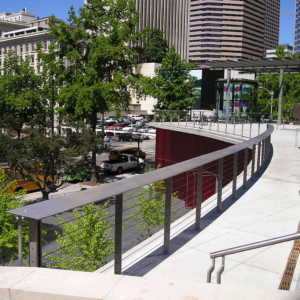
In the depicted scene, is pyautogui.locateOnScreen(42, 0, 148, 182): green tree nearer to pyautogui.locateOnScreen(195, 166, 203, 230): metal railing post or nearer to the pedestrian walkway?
the pedestrian walkway

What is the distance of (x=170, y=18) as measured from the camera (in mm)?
139500

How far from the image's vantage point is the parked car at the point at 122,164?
36969mm

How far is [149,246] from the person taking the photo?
5.06m

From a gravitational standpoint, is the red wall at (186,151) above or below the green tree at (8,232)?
above

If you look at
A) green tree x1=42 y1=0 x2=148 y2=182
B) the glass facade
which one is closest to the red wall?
green tree x1=42 y1=0 x2=148 y2=182

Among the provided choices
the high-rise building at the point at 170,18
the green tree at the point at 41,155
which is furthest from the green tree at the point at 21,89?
the high-rise building at the point at 170,18

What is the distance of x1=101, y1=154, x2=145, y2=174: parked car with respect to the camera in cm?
3697

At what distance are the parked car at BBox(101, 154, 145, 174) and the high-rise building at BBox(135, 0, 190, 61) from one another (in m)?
100

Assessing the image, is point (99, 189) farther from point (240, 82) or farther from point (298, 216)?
point (240, 82)

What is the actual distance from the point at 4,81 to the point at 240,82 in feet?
69.8

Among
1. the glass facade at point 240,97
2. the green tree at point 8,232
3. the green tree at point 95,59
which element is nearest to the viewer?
the green tree at point 8,232

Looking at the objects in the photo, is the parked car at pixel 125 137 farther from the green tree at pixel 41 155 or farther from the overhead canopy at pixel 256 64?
the green tree at pixel 41 155

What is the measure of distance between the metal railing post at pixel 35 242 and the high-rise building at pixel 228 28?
174123mm

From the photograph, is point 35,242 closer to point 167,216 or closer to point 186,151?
point 167,216
